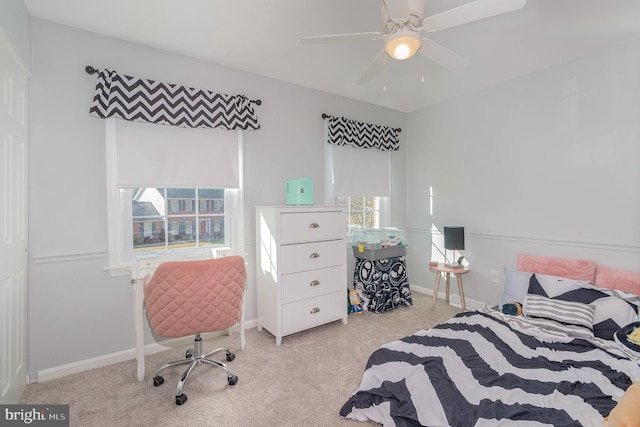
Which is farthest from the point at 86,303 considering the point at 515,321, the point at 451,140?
the point at 451,140

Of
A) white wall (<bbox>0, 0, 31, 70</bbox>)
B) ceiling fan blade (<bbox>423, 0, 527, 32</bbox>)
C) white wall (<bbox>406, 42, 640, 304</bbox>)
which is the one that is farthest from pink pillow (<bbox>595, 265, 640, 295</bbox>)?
white wall (<bbox>0, 0, 31, 70</bbox>)

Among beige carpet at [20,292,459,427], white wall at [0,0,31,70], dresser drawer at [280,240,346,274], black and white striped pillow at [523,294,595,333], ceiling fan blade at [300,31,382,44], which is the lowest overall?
beige carpet at [20,292,459,427]

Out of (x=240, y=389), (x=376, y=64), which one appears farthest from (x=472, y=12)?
(x=240, y=389)

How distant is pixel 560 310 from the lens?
2.27 m

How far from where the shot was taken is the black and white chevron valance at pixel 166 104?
2348mm

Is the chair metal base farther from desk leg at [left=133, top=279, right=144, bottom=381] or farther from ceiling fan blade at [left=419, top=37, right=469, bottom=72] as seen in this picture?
ceiling fan blade at [left=419, top=37, right=469, bottom=72]

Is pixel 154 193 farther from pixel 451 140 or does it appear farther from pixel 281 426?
pixel 451 140

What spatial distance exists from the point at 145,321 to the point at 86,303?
458mm

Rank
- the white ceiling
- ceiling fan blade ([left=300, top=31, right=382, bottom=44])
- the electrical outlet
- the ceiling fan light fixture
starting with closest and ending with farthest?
the ceiling fan light fixture < ceiling fan blade ([left=300, top=31, right=382, bottom=44]) < the white ceiling < the electrical outlet

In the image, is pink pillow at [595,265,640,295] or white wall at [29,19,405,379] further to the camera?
pink pillow at [595,265,640,295]

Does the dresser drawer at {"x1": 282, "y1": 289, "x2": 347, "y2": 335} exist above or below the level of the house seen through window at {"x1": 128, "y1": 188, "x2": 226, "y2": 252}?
below

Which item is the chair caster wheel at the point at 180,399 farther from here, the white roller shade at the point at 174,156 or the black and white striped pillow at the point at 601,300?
the black and white striped pillow at the point at 601,300

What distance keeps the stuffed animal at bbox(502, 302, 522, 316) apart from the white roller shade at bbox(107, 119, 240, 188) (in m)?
2.65

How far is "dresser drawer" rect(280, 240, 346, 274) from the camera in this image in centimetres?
280
